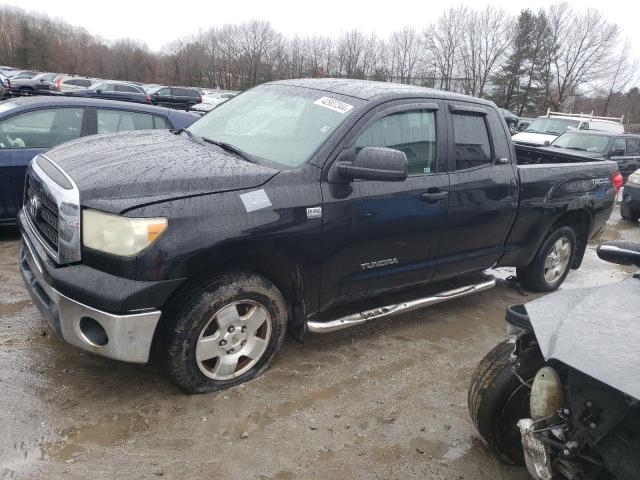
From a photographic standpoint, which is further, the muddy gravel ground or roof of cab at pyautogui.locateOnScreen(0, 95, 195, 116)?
roof of cab at pyautogui.locateOnScreen(0, 95, 195, 116)

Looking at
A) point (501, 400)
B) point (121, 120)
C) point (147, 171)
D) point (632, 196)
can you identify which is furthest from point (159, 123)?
point (632, 196)

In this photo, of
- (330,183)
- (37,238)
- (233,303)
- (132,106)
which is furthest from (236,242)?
(132,106)

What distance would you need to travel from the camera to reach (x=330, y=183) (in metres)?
3.18

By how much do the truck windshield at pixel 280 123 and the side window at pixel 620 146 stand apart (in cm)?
1115

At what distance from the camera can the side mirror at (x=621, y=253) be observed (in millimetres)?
2615

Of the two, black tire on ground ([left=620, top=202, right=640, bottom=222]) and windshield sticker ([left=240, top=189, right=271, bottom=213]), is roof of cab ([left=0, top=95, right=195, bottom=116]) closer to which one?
windshield sticker ([left=240, top=189, right=271, bottom=213])

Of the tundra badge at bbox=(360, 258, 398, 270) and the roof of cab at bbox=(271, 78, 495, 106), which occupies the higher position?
the roof of cab at bbox=(271, 78, 495, 106)

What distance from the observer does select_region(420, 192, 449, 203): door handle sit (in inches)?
143

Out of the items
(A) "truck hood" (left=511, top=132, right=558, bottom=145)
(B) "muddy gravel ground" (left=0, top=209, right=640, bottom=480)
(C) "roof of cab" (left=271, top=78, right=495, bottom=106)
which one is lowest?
(B) "muddy gravel ground" (left=0, top=209, right=640, bottom=480)

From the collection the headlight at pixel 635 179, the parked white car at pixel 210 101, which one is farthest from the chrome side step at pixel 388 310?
the parked white car at pixel 210 101

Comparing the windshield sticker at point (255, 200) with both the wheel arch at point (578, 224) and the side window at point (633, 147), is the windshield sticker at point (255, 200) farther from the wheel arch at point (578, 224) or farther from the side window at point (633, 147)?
the side window at point (633, 147)

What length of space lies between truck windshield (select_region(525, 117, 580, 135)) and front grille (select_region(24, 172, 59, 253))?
17038 millimetres

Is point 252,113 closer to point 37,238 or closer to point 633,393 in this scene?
point 37,238

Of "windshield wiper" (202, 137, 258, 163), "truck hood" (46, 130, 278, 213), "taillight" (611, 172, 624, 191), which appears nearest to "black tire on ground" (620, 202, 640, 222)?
"taillight" (611, 172, 624, 191)
